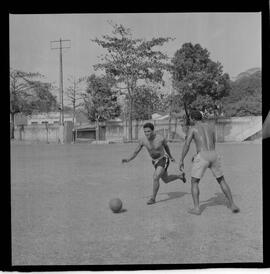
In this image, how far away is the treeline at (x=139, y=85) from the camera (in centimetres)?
586

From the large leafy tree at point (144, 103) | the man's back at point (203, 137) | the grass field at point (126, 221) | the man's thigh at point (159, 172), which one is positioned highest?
the large leafy tree at point (144, 103)

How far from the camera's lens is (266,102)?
457cm

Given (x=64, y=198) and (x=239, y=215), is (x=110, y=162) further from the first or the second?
(x=239, y=215)

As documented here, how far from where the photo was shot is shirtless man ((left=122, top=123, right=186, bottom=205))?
221 inches

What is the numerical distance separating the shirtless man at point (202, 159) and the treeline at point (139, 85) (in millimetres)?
976

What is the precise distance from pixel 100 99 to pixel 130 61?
0.98 m

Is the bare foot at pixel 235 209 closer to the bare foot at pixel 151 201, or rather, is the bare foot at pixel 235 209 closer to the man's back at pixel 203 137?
the man's back at pixel 203 137

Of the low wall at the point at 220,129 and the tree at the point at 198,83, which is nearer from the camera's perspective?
the tree at the point at 198,83

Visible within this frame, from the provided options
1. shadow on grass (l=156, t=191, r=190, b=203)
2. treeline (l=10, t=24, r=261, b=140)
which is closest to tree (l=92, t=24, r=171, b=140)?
treeline (l=10, t=24, r=261, b=140)

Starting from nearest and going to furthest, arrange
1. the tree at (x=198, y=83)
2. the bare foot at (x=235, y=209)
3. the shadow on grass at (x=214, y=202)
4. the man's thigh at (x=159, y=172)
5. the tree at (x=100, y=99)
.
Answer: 1. the bare foot at (x=235, y=209)
2. the shadow on grass at (x=214, y=202)
3. the man's thigh at (x=159, y=172)
4. the tree at (x=100, y=99)
5. the tree at (x=198, y=83)

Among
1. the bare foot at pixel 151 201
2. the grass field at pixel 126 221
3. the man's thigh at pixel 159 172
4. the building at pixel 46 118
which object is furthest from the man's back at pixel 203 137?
the building at pixel 46 118

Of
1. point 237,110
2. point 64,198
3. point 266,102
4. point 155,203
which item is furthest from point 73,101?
point 237,110

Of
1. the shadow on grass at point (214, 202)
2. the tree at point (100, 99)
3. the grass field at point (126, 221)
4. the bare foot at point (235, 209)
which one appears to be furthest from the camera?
the tree at point (100, 99)

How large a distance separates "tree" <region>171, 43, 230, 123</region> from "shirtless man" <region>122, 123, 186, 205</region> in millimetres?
1316
